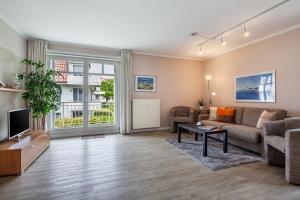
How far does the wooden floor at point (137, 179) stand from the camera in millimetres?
1949

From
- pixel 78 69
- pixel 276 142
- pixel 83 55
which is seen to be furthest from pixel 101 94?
pixel 276 142

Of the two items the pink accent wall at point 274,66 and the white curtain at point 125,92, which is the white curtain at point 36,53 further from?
the pink accent wall at point 274,66

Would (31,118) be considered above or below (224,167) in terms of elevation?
above

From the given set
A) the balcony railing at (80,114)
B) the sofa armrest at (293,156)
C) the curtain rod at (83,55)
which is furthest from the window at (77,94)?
the sofa armrest at (293,156)

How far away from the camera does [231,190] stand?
2029 mm

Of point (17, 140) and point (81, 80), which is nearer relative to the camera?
point (17, 140)

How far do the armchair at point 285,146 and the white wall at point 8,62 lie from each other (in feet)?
14.9

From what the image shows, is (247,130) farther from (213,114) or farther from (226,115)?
(213,114)

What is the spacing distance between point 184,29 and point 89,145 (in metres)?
3.35

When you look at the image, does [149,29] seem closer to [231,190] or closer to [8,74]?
[8,74]

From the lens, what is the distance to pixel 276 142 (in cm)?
253

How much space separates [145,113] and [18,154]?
340 centimetres

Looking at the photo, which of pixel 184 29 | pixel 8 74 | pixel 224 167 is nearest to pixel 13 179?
pixel 8 74

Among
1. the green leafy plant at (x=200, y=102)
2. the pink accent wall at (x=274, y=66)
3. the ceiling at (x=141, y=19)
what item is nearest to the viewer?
the ceiling at (x=141, y=19)
